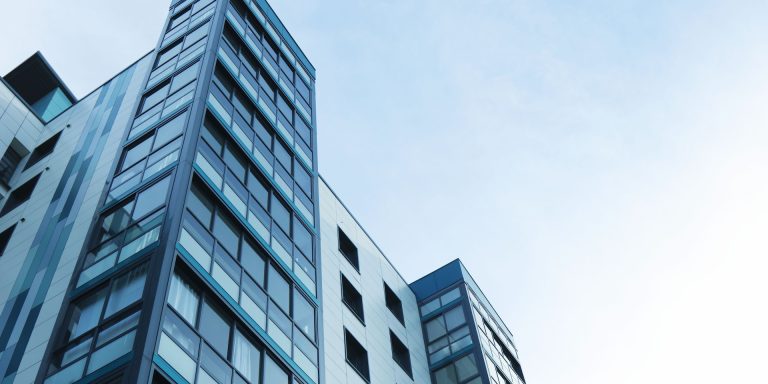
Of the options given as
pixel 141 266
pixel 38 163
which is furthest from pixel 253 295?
pixel 38 163

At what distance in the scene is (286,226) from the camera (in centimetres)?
2467

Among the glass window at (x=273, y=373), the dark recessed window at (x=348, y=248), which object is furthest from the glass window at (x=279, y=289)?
the dark recessed window at (x=348, y=248)

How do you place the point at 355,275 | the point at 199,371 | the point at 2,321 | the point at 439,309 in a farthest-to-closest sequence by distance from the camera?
the point at 439,309, the point at 355,275, the point at 2,321, the point at 199,371

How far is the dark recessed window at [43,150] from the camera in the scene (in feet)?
102

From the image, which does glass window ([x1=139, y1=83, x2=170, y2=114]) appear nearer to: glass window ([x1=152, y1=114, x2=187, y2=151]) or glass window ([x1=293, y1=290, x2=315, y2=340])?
glass window ([x1=152, y1=114, x2=187, y2=151])

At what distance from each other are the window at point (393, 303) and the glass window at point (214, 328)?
673 inches

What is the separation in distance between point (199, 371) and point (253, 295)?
4.02 m

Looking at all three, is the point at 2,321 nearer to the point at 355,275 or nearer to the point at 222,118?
the point at 222,118

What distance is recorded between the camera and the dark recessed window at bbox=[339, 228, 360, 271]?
33219mm

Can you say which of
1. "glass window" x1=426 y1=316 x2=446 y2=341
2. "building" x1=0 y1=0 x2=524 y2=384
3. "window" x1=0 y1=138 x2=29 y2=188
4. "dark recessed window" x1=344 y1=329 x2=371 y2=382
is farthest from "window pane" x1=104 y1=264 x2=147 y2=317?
"glass window" x1=426 y1=316 x2=446 y2=341

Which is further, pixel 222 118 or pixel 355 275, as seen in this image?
pixel 355 275

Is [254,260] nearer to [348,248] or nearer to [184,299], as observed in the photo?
[184,299]

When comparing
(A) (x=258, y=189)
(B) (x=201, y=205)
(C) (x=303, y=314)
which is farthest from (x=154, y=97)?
(C) (x=303, y=314)

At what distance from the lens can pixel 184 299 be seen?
58.0 feet
